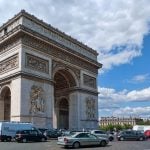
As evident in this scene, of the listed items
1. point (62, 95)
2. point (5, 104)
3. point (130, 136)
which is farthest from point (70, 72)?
point (130, 136)

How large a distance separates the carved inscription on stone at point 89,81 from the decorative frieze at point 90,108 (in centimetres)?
220

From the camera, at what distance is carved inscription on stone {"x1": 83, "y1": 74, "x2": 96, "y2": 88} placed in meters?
47.1

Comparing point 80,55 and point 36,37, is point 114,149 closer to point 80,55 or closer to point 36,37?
point 36,37

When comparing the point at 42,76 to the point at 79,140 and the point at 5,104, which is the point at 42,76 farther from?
the point at 79,140

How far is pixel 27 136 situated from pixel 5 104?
36.0 feet

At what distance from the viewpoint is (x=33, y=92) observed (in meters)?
36.7

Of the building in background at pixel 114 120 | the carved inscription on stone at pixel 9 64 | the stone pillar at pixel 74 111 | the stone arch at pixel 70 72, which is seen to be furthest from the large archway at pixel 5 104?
the building in background at pixel 114 120

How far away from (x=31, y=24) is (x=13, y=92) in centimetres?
834

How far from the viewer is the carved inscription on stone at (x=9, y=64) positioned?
3619cm

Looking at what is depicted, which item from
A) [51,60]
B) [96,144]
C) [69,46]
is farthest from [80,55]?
[96,144]

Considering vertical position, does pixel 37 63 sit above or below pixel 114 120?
above

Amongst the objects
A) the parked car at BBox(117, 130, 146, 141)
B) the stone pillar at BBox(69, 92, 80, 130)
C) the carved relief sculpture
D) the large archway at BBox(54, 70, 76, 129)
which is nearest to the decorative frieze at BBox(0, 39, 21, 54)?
the large archway at BBox(54, 70, 76, 129)

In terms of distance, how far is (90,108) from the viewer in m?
47.0

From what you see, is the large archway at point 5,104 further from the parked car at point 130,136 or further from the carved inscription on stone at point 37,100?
the parked car at point 130,136
